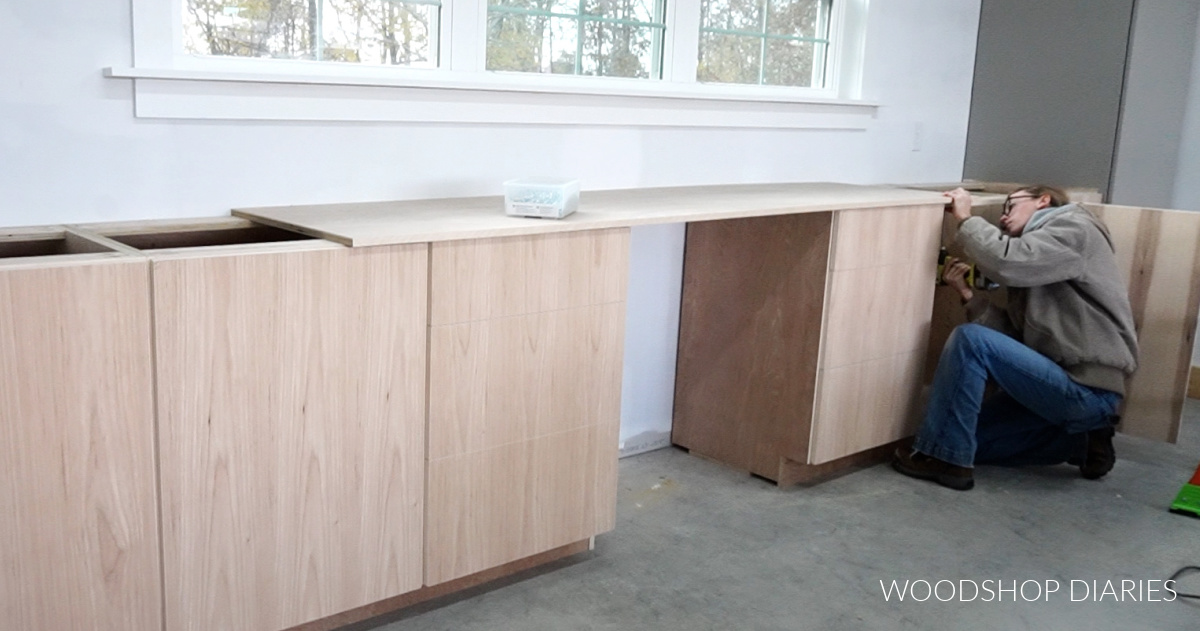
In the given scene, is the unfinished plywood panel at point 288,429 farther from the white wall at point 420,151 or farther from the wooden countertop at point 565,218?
the white wall at point 420,151

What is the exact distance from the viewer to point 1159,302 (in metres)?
3.65

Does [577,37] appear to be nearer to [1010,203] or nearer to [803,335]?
[803,335]

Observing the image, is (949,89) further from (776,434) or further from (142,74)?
(142,74)

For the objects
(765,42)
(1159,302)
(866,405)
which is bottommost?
(866,405)

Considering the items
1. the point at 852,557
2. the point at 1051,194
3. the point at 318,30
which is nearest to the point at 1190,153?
the point at 1051,194

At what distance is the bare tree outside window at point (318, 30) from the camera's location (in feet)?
8.14

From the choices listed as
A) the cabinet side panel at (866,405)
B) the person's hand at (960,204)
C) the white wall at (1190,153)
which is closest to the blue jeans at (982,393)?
the cabinet side panel at (866,405)

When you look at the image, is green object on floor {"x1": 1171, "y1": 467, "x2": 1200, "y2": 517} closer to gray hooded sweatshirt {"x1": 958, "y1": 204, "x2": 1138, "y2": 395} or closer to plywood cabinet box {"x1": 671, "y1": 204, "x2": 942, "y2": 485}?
gray hooded sweatshirt {"x1": 958, "y1": 204, "x2": 1138, "y2": 395}

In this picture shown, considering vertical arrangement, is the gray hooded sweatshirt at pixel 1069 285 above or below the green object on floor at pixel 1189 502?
above

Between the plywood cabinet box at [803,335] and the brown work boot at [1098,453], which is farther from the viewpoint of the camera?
the brown work boot at [1098,453]

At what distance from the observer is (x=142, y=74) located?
2271 millimetres

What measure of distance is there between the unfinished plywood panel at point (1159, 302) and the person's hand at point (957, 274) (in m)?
0.58

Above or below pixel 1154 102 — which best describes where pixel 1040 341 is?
below

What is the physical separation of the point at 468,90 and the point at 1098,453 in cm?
229
